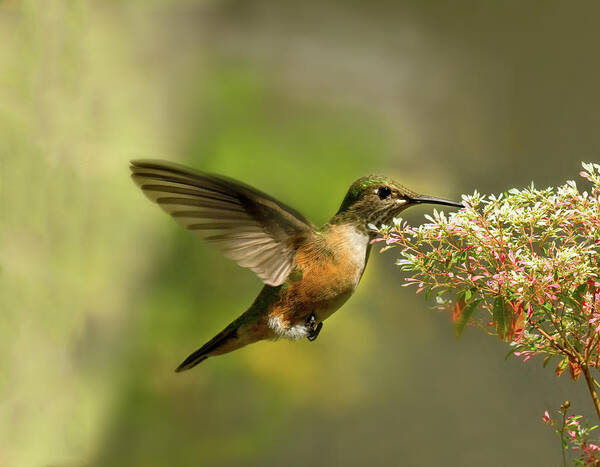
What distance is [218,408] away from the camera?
2.06 metres

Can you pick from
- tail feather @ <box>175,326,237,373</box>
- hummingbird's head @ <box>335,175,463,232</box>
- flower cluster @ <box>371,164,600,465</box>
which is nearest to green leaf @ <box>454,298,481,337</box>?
flower cluster @ <box>371,164,600,465</box>

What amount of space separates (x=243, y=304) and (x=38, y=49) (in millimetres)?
938

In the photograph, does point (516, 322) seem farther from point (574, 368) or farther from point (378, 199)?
point (378, 199)

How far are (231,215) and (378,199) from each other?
155 mm

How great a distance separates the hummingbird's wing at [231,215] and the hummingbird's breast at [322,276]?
19 mm

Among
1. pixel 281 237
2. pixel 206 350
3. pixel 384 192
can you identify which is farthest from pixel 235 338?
pixel 384 192

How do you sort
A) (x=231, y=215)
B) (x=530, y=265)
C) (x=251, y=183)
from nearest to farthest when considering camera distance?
(x=530, y=265), (x=231, y=215), (x=251, y=183)

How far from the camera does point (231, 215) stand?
648mm

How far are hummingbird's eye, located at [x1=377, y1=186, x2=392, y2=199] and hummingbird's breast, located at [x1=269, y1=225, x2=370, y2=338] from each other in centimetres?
5

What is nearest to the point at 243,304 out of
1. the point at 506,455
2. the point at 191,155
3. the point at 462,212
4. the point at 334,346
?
the point at 334,346

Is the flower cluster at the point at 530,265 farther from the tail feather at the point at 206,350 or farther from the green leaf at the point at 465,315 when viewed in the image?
the tail feather at the point at 206,350

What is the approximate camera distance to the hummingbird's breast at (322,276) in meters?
0.69

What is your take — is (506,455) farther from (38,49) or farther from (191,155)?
(38,49)

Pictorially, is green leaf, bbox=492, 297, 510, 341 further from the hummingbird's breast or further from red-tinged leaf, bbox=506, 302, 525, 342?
the hummingbird's breast
